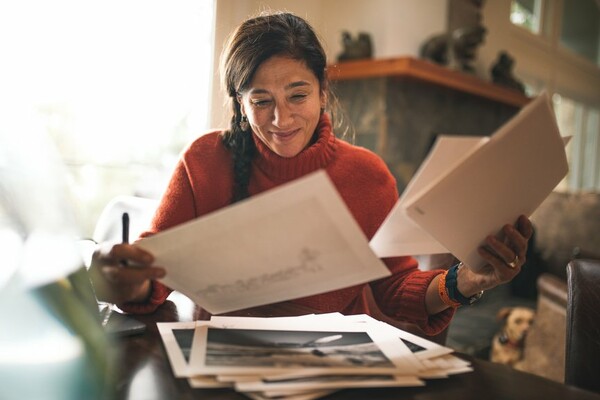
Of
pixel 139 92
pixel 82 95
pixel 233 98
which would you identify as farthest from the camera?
pixel 139 92

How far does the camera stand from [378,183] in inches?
48.5

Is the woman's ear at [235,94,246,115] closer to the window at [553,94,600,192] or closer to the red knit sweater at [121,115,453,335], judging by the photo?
the red knit sweater at [121,115,453,335]

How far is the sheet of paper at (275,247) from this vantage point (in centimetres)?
52

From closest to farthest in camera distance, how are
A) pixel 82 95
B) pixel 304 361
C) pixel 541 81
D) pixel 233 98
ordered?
1. pixel 304 361
2. pixel 233 98
3. pixel 82 95
4. pixel 541 81

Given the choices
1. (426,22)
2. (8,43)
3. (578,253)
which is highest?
(426,22)

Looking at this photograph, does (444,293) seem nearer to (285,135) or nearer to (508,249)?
(508,249)

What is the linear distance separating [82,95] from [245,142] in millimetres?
1209

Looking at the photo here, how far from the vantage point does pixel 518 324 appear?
2.32m

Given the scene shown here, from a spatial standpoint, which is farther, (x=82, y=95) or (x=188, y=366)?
(x=82, y=95)

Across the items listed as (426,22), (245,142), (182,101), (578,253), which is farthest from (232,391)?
(426,22)

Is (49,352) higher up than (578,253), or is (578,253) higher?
(49,352)

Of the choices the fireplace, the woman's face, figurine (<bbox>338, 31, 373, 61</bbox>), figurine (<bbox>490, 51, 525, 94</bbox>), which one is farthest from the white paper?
figurine (<bbox>490, 51, 525, 94</bbox>)

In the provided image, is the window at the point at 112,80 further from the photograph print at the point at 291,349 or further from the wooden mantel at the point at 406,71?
the photograph print at the point at 291,349

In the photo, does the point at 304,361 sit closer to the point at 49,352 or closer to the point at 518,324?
the point at 49,352
